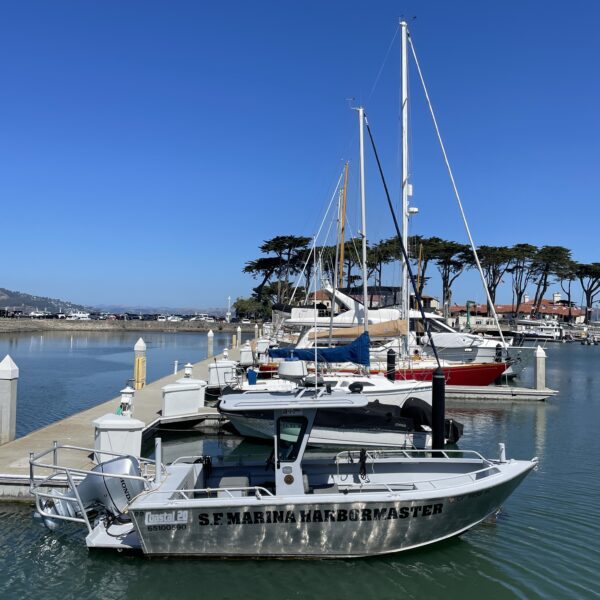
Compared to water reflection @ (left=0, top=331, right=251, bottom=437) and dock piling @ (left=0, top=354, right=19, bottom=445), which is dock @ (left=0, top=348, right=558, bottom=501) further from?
water reflection @ (left=0, top=331, right=251, bottom=437)

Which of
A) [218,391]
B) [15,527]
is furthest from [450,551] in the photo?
[218,391]

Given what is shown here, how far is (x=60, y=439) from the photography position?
1380 cm

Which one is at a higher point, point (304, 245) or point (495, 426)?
point (304, 245)

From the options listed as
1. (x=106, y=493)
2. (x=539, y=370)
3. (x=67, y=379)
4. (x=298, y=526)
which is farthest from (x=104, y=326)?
(x=298, y=526)

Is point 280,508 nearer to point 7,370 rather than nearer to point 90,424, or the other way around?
point 7,370

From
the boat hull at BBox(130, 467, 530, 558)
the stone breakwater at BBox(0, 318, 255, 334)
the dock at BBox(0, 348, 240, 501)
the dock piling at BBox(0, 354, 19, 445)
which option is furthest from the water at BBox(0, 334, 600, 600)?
the stone breakwater at BBox(0, 318, 255, 334)

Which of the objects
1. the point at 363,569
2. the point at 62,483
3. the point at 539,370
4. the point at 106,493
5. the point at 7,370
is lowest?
the point at 363,569

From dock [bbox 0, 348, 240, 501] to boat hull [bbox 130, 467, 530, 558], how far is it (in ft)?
12.2

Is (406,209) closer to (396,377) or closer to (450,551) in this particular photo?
(396,377)

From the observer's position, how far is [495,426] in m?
20.8

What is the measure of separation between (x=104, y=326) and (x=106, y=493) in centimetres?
10088

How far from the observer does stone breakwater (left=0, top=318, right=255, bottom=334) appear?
94812mm

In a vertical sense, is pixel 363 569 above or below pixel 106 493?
below

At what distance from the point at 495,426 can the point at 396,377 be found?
15.5ft
